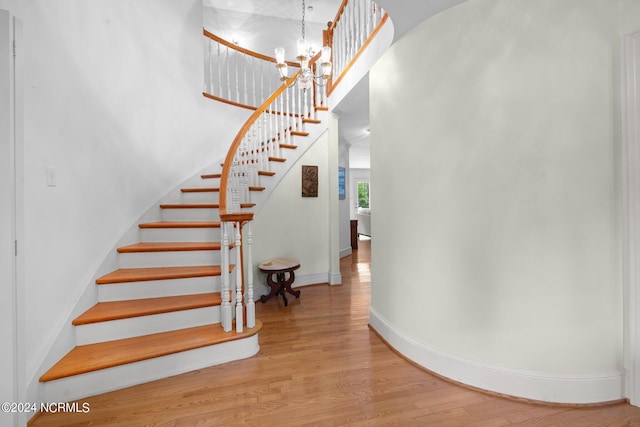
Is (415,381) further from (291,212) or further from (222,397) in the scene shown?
(291,212)

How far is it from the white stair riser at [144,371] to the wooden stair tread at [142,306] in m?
0.34

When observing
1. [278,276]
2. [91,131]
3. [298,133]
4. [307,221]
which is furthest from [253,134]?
[278,276]

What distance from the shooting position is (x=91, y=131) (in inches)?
85.9

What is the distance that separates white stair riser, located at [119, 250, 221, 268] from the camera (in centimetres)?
249

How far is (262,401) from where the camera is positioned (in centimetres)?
160

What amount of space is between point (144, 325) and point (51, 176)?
118cm

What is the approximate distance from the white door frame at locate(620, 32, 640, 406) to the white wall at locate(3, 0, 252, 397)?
10.7ft

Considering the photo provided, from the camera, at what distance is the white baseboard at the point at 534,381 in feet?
4.95

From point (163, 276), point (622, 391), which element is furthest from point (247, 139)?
point (622, 391)

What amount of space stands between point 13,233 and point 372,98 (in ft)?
8.53

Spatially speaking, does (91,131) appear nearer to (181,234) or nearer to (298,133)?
(181,234)

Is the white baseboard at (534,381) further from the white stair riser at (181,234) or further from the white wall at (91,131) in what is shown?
the white wall at (91,131)

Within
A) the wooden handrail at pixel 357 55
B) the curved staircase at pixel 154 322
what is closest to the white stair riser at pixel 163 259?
the curved staircase at pixel 154 322

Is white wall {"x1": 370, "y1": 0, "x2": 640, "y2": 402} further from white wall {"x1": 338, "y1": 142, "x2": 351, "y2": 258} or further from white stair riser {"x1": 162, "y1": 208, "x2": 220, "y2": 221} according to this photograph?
white wall {"x1": 338, "y1": 142, "x2": 351, "y2": 258}
